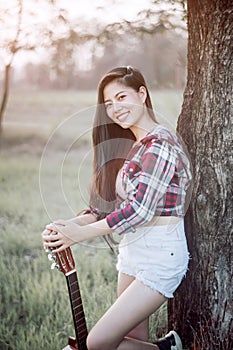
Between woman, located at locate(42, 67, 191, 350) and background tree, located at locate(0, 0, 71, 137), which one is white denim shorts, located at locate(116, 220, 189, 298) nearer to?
woman, located at locate(42, 67, 191, 350)

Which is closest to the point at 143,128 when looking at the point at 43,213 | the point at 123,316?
the point at 123,316

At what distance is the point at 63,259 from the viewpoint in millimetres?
1985

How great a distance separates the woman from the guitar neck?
4.4 inches

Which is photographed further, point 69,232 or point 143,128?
point 143,128

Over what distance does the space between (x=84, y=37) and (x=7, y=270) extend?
1280 mm

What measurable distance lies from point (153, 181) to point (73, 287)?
49cm

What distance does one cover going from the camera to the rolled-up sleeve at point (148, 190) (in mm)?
1882

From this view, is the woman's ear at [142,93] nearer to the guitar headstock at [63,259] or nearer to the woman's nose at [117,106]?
the woman's nose at [117,106]

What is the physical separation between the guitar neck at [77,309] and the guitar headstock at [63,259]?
0.08 feet

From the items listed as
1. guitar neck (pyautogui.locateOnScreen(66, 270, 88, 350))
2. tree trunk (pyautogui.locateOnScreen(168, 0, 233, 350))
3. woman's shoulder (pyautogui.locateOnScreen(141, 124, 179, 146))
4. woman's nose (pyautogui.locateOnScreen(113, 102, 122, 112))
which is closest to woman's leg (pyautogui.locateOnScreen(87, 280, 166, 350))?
guitar neck (pyautogui.locateOnScreen(66, 270, 88, 350))

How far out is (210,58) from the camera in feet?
7.01

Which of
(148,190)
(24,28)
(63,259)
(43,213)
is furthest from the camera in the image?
(43,213)

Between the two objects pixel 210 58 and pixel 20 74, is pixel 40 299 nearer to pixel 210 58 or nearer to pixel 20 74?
pixel 20 74

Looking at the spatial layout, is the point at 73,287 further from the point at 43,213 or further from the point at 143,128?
the point at 43,213
